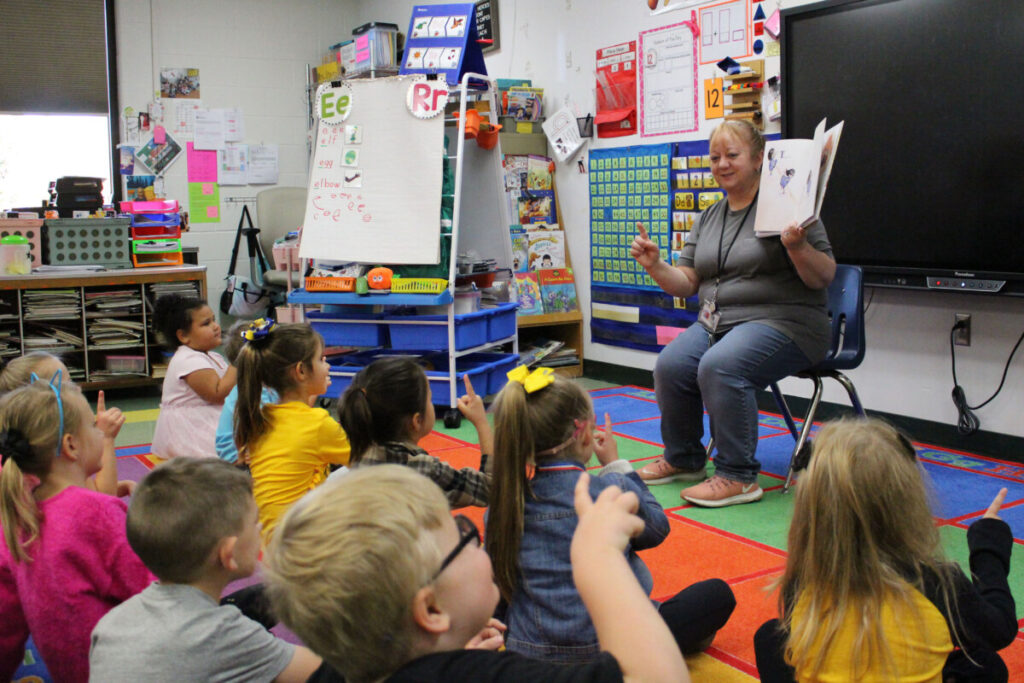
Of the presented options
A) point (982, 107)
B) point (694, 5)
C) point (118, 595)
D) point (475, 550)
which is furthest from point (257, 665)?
point (694, 5)

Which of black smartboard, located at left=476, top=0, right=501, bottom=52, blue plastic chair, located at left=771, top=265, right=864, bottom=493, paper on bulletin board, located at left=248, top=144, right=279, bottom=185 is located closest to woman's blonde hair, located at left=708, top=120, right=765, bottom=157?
blue plastic chair, located at left=771, top=265, right=864, bottom=493

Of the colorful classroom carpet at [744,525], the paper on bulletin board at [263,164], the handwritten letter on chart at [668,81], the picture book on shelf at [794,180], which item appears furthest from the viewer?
the paper on bulletin board at [263,164]

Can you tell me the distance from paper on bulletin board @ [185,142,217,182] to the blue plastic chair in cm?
511

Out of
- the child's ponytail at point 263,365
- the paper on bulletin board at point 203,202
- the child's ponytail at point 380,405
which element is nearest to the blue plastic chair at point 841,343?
the child's ponytail at point 380,405

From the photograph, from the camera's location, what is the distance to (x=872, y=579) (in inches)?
49.0

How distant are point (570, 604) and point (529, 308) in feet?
12.7

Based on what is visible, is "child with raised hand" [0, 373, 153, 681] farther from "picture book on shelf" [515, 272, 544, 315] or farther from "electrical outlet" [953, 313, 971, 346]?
"picture book on shelf" [515, 272, 544, 315]

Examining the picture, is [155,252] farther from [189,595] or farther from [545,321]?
[189,595]

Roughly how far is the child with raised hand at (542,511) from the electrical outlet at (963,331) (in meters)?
2.31

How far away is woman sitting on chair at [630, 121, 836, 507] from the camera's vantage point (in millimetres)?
3061

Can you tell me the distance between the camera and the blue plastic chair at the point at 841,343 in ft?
10.6

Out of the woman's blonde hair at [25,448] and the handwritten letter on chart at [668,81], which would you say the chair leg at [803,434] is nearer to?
the handwritten letter on chart at [668,81]

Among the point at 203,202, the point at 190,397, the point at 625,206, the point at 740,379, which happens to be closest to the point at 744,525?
the point at 740,379

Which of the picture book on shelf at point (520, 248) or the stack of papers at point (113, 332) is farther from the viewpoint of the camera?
the picture book on shelf at point (520, 248)
